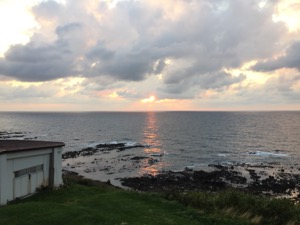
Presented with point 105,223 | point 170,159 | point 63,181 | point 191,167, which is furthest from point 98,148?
point 105,223

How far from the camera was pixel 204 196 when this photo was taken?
848 inches

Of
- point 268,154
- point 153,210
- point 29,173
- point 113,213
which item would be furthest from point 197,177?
point 113,213

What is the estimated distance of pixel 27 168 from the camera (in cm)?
2294

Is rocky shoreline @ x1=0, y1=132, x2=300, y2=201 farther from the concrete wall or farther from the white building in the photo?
the white building

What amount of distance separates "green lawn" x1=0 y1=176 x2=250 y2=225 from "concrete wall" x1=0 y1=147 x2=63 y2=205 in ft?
10.1

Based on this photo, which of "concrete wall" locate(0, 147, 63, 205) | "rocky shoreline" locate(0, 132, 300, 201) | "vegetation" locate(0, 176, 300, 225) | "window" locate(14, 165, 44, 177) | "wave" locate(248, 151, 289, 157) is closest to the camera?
"vegetation" locate(0, 176, 300, 225)

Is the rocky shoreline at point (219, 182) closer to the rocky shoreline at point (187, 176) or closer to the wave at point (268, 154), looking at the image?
the rocky shoreline at point (187, 176)

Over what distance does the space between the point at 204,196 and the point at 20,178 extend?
39.6ft

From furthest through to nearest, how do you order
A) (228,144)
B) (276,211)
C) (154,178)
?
(228,144)
(154,178)
(276,211)

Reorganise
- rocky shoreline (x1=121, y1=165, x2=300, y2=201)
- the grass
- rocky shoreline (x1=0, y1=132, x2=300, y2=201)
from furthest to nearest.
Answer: rocky shoreline (x1=0, y1=132, x2=300, y2=201) → rocky shoreline (x1=121, y1=165, x2=300, y2=201) → the grass

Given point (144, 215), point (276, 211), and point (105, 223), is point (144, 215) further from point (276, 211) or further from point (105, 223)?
point (276, 211)

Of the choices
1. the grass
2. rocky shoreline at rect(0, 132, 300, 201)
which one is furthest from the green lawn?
rocky shoreline at rect(0, 132, 300, 201)

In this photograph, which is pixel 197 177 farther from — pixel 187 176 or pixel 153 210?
pixel 153 210

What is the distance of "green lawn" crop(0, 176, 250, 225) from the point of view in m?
15.7
